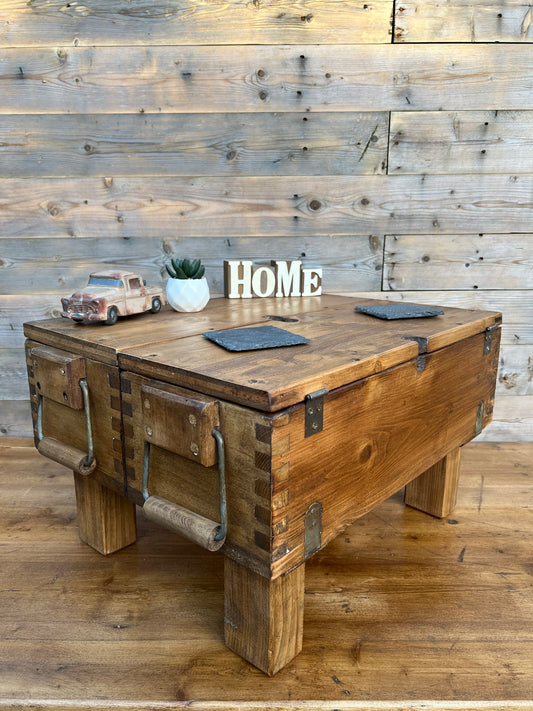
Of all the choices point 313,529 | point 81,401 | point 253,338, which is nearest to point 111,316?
point 81,401

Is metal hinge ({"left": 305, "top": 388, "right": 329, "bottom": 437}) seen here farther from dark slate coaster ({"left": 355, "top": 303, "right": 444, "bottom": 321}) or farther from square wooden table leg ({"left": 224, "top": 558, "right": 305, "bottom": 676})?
dark slate coaster ({"left": 355, "top": 303, "right": 444, "bottom": 321})

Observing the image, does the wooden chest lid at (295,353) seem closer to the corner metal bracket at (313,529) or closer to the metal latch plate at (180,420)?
the metal latch plate at (180,420)

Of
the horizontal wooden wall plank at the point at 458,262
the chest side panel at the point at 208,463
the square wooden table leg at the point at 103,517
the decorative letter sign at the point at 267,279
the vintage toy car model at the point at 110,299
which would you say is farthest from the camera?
the horizontal wooden wall plank at the point at 458,262

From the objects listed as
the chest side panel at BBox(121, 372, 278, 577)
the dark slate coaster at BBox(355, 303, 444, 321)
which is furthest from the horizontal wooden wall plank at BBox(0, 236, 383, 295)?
the chest side panel at BBox(121, 372, 278, 577)

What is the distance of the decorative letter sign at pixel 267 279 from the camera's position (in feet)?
6.08

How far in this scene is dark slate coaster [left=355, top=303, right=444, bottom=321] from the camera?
1537mm

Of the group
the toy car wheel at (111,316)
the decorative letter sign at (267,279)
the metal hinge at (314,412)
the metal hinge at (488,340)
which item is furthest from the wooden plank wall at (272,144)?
the metal hinge at (314,412)

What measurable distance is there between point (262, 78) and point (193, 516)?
5.39 ft

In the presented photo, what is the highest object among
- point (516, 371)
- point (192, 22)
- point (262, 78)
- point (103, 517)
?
point (192, 22)

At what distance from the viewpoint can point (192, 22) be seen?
2.02 m

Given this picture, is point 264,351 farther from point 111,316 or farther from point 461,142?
point 461,142

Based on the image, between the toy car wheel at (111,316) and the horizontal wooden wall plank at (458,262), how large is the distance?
1203 mm

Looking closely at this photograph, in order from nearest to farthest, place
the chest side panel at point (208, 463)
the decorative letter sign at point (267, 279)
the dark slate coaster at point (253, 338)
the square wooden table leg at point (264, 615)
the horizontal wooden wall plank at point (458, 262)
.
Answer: the chest side panel at point (208, 463) → the square wooden table leg at point (264, 615) → the dark slate coaster at point (253, 338) → the decorative letter sign at point (267, 279) → the horizontal wooden wall plank at point (458, 262)

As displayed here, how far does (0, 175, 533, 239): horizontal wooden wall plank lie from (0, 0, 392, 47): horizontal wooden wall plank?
1.59 feet
